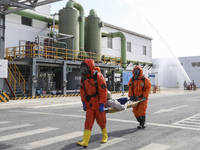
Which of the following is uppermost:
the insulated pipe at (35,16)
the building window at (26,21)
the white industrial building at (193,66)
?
the insulated pipe at (35,16)

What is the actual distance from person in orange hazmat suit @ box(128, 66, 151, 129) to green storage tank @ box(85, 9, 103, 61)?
20029mm

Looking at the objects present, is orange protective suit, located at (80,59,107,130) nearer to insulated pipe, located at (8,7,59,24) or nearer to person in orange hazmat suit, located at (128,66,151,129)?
person in orange hazmat suit, located at (128,66,151,129)

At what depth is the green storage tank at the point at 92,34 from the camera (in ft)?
88.8

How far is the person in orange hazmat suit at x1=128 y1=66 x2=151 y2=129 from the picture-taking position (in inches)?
259

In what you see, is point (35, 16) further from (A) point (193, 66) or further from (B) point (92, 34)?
(A) point (193, 66)

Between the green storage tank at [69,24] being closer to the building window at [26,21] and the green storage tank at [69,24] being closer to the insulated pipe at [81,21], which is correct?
the insulated pipe at [81,21]

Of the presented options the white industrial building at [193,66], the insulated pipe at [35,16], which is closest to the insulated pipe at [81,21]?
the insulated pipe at [35,16]

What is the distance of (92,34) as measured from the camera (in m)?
27.2

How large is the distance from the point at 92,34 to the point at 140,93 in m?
21.2

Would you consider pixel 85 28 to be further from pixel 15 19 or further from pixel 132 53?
pixel 132 53

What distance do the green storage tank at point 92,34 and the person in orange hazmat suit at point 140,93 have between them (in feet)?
65.7

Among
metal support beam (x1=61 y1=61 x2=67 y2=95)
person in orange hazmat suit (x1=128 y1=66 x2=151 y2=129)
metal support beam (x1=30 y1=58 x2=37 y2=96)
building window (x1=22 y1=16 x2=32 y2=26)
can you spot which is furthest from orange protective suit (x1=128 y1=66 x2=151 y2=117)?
building window (x1=22 y1=16 x2=32 y2=26)

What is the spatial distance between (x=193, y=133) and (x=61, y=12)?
67.7 feet

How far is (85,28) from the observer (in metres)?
27.9
